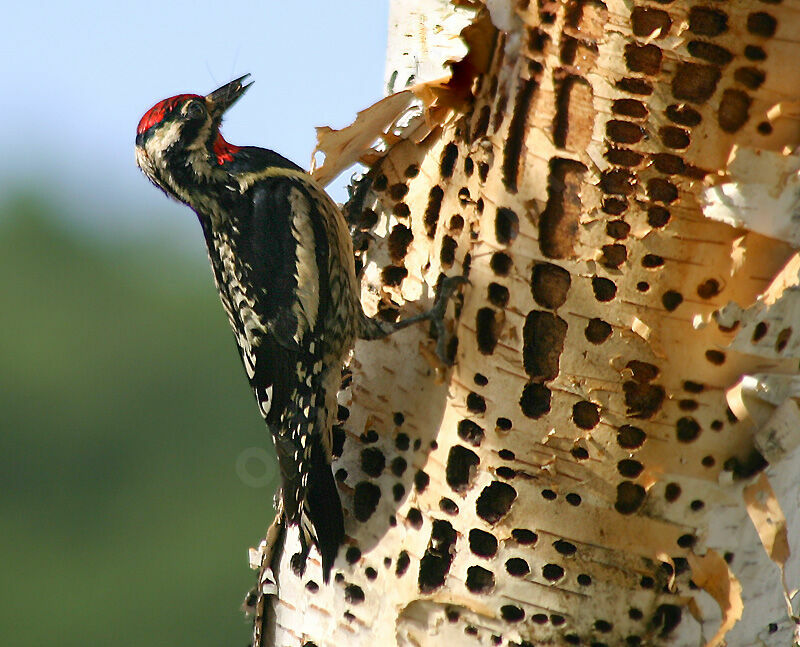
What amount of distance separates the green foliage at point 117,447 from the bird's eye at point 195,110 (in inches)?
426

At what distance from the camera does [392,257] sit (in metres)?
2.90

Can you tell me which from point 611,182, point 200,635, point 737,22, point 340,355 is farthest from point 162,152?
point 200,635

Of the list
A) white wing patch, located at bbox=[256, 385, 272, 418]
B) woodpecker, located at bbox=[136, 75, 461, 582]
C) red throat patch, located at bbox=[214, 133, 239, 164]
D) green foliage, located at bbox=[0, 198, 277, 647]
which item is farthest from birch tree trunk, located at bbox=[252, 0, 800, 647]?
green foliage, located at bbox=[0, 198, 277, 647]

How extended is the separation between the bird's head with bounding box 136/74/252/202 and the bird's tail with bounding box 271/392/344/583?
0.87 metres

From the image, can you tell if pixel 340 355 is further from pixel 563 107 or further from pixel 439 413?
pixel 563 107

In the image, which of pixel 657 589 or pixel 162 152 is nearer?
pixel 657 589

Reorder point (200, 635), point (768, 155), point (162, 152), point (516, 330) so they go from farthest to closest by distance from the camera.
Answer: point (200, 635) → point (162, 152) → point (516, 330) → point (768, 155)

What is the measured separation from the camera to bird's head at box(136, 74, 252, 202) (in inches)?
132

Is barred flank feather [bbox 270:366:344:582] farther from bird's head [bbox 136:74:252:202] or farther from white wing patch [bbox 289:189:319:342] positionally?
bird's head [bbox 136:74:252:202]

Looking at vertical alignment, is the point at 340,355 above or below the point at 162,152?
below

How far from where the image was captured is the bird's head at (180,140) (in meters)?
3.35

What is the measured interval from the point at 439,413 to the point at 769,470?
2.33 ft

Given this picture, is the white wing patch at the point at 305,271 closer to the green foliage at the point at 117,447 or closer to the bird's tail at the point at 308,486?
the bird's tail at the point at 308,486

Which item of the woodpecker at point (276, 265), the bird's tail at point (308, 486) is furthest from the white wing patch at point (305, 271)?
the bird's tail at point (308, 486)
